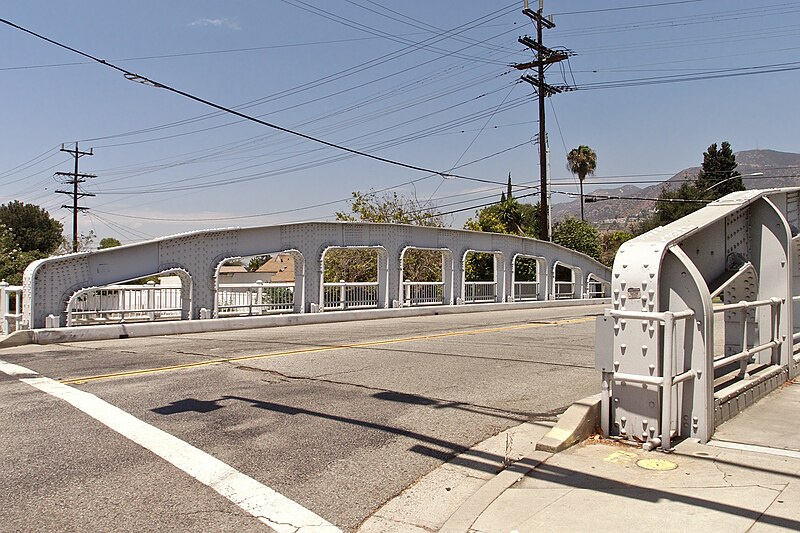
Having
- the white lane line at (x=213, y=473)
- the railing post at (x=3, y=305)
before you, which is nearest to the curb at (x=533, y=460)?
the white lane line at (x=213, y=473)

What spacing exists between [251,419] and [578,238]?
1657 inches

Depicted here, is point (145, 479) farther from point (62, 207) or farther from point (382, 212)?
point (62, 207)

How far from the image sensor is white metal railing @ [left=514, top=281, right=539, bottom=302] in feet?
108

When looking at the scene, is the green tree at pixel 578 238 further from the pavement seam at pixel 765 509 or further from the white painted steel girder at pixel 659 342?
the pavement seam at pixel 765 509

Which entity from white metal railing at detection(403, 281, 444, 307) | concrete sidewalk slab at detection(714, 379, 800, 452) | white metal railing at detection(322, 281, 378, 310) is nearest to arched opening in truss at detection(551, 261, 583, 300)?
white metal railing at detection(403, 281, 444, 307)

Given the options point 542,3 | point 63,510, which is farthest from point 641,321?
point 542,3

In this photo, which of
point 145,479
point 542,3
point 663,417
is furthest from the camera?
point 542,3

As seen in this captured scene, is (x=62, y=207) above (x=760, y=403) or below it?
above

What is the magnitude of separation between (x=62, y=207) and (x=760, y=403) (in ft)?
210

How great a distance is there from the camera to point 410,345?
46.3ft

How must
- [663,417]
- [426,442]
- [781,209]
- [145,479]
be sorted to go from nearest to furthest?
[145,479]
[663,417]
[426,442]
[781,209]

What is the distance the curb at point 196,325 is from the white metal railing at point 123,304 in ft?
2.40

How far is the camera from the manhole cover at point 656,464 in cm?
522

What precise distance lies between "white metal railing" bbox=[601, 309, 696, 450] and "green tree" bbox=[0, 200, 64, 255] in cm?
7902
